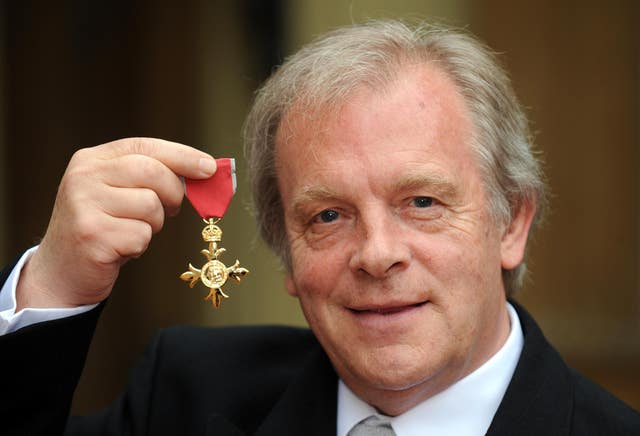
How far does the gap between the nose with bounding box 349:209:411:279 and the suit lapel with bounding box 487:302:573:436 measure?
1.54 feet

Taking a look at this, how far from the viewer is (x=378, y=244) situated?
269cm

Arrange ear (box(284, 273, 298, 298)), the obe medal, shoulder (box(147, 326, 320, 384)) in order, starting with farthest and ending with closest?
shoulder (box(147, 326, 320, 384)) < ear (box(284, 273, 298, 298)) < the obe medal

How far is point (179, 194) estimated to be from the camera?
8.70 feet

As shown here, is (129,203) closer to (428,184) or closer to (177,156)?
(177,156)

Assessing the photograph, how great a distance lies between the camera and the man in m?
2.67

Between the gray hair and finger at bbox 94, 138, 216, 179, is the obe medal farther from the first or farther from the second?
the gray hair

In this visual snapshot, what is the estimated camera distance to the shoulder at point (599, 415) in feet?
9.11

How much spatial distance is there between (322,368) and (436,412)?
455 millimetres

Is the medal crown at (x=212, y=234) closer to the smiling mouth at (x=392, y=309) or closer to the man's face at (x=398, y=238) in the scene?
the man's face at (x=398, y=238)

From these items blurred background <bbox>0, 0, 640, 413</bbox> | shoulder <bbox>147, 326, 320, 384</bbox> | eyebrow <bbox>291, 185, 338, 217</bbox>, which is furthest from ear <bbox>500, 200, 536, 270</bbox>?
blurred background <bbox>0, 0, 640, 413</bbox>

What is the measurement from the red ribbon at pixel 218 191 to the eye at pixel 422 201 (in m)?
0.50

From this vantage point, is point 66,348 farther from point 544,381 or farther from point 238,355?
point 544,381

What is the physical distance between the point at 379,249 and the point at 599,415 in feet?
2.56

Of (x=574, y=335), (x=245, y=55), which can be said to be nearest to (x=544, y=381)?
(x=574, y=335)
